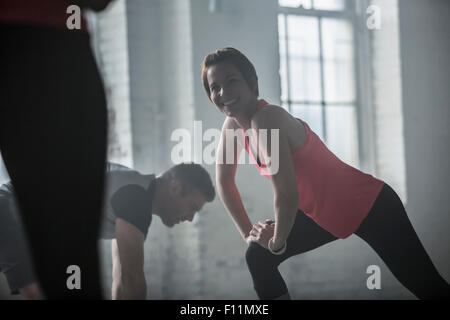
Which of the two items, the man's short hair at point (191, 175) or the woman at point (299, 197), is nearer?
the woman at point (299, 197)

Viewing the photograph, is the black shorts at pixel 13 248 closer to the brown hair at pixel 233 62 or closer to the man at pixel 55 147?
the brown hair at pixel 233 62

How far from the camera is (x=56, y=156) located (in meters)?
0.86

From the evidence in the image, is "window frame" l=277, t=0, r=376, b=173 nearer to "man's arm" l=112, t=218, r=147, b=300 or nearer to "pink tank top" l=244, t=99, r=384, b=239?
"pink tank top" l=244, t=99, r=384, b=239

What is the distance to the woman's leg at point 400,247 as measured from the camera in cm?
202

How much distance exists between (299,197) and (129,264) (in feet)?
2.25

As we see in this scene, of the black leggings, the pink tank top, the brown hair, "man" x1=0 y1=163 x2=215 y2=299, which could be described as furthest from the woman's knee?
the brown hair

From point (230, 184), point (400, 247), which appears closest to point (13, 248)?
point (230, 184)

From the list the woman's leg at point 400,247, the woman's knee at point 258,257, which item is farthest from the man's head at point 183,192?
the woman's leg at point 400,247

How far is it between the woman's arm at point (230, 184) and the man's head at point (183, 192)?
0.16 feet

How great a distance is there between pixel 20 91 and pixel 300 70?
160 centimetres
